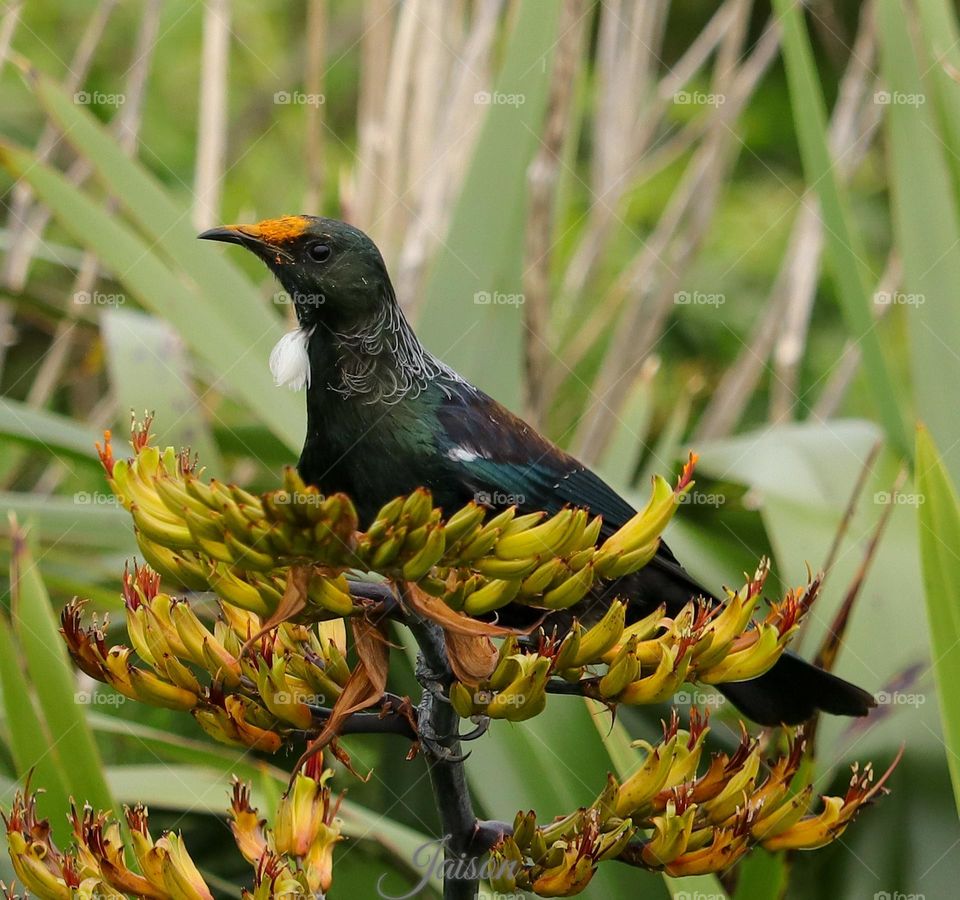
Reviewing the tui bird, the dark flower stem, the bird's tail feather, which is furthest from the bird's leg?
the bird's tail feather

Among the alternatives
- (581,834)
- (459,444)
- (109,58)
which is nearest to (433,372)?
(459,444)

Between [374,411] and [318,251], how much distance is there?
0.69ft

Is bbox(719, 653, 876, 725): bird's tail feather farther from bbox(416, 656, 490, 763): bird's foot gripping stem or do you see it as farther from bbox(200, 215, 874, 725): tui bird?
bbox(416, 656, 490, 763): bird's foot gripping stem

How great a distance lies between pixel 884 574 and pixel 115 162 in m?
1.47


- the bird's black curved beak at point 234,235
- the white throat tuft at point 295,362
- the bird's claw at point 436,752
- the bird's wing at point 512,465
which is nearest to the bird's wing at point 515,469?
the bird's wing at point 512,465

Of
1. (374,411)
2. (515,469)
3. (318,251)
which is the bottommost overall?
(515,469)

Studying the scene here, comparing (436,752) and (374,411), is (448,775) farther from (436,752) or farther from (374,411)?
(374,411)

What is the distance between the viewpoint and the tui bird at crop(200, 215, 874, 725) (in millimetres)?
1494

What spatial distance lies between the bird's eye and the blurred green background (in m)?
0.57

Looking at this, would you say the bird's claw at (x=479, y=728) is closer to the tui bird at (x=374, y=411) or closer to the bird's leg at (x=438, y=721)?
the bird's leg at (x=438, y=721)

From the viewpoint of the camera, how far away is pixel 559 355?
10.6 feet

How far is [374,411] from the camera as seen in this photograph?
154 centimetres

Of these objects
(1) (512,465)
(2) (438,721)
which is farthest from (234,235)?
(2) (438,721)

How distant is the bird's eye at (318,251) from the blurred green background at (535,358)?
1.86 feet
